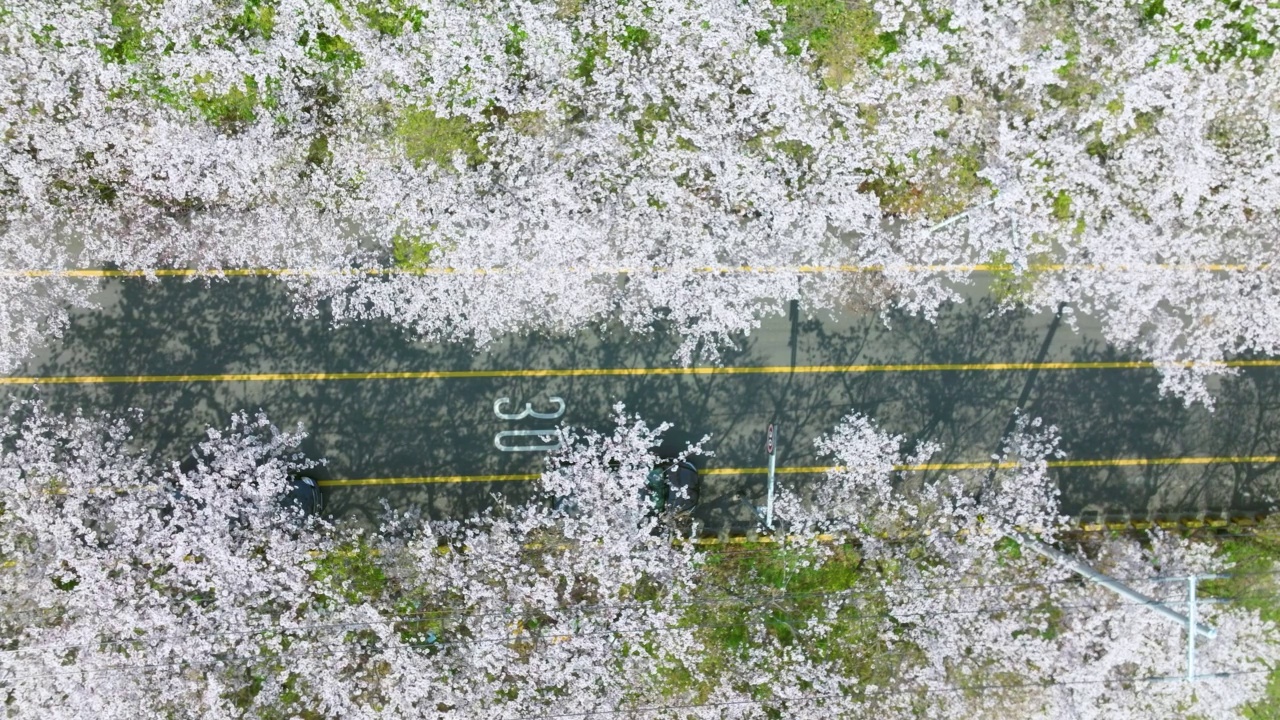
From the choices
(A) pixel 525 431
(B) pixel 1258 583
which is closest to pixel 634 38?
(A) pixel 525 431

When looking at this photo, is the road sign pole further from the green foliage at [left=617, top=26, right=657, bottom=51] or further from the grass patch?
the grass patch

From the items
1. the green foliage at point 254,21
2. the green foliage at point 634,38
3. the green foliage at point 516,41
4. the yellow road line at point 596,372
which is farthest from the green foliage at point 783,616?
the green foliage at point 254,21

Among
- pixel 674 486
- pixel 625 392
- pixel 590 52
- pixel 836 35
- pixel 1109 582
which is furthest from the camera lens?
pixel 625 392

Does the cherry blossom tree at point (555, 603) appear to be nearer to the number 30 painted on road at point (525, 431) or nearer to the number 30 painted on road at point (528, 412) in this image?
the number 30 painted on road at point (525, 431)

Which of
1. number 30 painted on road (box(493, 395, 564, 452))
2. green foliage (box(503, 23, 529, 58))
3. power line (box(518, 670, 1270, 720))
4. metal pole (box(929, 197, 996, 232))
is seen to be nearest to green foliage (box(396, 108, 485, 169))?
green foliage (box(503, 23, 529, 58))

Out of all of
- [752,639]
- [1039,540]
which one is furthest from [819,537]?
[1039,540]

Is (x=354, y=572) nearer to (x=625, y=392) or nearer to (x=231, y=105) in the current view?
(x=625, y=392)
